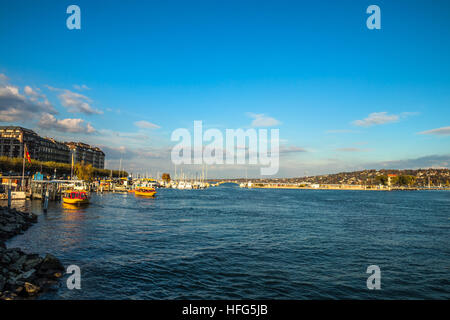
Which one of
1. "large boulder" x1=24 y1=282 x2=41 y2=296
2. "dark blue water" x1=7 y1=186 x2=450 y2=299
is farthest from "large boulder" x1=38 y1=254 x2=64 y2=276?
"large boulder" x1=24 y1=282 x2=41 y2=296

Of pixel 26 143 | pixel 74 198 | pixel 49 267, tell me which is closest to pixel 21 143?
pixel 26 143

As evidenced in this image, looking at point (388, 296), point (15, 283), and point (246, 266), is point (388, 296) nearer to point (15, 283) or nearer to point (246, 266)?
point (246, 266)

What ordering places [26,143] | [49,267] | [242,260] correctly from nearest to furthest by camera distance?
[49,267], [242,260], [26,143]

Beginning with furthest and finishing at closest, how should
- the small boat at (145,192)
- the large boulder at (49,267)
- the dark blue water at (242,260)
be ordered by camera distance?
the small boat at (145,192) < the large boulder at (49,267) < the dark blue water at (242,260)

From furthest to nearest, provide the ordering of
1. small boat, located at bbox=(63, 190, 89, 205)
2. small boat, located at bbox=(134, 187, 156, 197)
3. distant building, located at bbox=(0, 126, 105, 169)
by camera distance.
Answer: distant building, located at bbox=(0, 126, 105, 169), small boat, located at bbox=(134, 187, 156, 197), small boat, located at bbox=(63, 190, 89, 205)

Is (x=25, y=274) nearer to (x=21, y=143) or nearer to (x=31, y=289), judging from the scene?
(x=31, y=289)

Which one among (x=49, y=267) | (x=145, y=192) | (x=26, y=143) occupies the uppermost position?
(x=26, y=143)

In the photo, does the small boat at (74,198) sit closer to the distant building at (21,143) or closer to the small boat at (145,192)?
the small boat at (145,192)

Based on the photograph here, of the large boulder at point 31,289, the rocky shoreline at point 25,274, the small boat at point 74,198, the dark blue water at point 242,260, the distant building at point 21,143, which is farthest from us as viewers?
the distant building at point 21,143

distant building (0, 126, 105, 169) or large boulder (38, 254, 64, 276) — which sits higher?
distant building (0, 126, 105, 169)

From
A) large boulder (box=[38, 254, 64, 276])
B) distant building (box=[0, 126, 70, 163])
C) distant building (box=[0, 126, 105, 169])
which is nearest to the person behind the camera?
large boulder (box=[38, 254, 64, 276])

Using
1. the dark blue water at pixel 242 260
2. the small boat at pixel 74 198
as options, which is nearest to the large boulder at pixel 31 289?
the dark blue water at pixel 242 260

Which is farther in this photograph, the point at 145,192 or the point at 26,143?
the point at 26,143

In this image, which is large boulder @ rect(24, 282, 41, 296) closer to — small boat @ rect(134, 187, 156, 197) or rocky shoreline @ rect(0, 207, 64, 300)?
rocky shoreline @ rect(0, 207, 64, 300)
